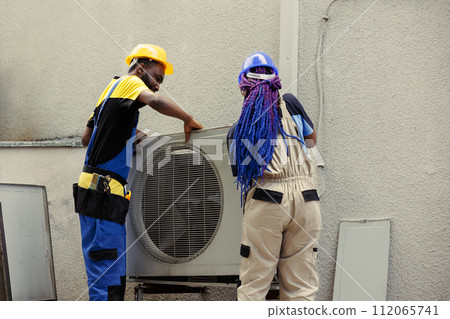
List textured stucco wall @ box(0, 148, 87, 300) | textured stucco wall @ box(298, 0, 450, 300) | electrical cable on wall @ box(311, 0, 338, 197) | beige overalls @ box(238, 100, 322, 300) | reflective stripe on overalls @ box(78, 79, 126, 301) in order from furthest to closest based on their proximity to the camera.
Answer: textured stucco wall @ box(0, 148, 87, 300) < electrical cable on wall @ box(311, 0, 338, 197) < textured stucco wall @ box(298, 0, 450, 300) < reflective stripe on overalls @ box(78, 79, 126, 301) < beige overalls @ box(238, 100, 322, 300)

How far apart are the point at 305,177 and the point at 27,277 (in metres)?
1.73

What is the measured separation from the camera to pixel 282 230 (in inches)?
92.7

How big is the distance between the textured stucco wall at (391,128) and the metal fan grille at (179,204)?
0.76 metres

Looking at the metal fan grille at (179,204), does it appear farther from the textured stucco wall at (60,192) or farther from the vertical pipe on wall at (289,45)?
the textured stucco wall at (60,192)

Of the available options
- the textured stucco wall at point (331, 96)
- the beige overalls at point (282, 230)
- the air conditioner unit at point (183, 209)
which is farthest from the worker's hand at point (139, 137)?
the beige overalls at point (282, 230)

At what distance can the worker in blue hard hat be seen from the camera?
2.34 metres

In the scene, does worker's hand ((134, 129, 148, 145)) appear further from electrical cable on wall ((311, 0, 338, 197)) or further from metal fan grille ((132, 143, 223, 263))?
electrical cable on wall ((311, 0, 338, 197))

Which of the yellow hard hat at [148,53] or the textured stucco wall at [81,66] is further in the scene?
the textured stucco wall at [81,66]

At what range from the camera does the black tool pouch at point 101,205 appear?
2570 mm

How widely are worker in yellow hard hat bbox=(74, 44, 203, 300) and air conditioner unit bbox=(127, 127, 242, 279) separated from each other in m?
0.14

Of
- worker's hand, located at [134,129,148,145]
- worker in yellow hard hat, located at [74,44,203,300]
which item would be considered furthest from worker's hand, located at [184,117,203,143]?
worker's hand, located at [134,129,148,145]

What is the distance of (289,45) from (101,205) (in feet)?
4.97

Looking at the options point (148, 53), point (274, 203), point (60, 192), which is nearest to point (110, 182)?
point (148, 53)

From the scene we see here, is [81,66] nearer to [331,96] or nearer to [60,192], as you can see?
[60,192]
